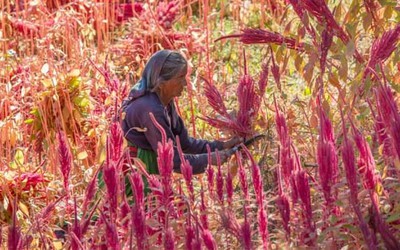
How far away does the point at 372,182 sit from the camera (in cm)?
168

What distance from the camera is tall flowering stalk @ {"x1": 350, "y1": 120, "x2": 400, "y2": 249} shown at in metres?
1.57

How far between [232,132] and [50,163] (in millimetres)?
1288

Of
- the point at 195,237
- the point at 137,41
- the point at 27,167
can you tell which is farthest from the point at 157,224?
the point at 137,41

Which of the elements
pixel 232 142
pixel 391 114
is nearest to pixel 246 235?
pixel 391 114

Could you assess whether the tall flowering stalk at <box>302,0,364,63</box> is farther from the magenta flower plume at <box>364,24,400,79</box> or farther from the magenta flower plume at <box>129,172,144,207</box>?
the magenta flower plume at <box>129,172,144,207</box>

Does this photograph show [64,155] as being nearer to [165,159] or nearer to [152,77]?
[165,159]

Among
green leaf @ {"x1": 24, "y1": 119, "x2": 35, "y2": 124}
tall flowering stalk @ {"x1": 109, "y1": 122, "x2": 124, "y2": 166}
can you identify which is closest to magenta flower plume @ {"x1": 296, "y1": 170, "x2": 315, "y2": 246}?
tall flowering stalk @ {"x1": 109, "y1": 122, "x2": 124, "y2": 166}

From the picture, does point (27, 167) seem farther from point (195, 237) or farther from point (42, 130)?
point (195, 237)

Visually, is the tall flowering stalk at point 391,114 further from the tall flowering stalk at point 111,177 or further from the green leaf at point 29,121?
the green leaf at point 29,121

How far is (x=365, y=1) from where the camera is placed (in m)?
2.82

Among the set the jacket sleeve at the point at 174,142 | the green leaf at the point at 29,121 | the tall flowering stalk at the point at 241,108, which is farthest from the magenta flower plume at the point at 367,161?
the green leaf at the point at 29,121

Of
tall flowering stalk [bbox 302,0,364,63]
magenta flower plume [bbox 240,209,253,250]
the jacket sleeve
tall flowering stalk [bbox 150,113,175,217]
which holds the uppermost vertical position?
tall flowering stalk [bbox 302,0,364,63]

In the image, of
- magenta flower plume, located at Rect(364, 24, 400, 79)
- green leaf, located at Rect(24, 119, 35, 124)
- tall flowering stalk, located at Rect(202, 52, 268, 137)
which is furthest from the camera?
green leaf, located at Rect(24, 119, 35, 124)

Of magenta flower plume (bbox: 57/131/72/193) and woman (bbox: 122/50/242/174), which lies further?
woman (bbox: 122/50/242/174)
